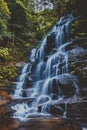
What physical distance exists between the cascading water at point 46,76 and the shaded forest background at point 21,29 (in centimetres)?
70

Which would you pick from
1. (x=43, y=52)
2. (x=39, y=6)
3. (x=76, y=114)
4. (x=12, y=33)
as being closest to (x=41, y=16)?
(x=39, y=6)

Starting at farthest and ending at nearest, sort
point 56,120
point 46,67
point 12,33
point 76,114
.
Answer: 1. point 12,33
2. point 46,67
3. point 76,114
4. point 56,120

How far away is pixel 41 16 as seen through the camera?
24375mm

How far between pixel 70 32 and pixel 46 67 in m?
3.51

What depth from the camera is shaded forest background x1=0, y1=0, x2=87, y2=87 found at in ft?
52.4

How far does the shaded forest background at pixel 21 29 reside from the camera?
1598 centimetres

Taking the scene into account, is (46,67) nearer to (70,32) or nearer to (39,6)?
(70,32)

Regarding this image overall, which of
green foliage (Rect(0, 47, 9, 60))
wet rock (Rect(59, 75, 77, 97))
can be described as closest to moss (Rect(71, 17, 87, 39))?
green foliage (Rect(0, 47, 9, 60))

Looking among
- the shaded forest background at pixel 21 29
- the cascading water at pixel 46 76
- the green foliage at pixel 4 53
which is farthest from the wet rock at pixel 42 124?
the green foliage at pixel 4 53

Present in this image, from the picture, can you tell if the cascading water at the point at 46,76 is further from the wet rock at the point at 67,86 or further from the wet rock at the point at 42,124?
the wet rock at the point at 42,124

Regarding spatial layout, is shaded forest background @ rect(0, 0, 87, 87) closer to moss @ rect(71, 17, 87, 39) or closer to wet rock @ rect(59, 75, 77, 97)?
moss @ rect(71, 17, 87, 39)

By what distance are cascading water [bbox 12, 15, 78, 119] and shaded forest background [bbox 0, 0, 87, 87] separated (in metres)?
0.70

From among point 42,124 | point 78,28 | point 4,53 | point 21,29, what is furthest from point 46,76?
point 21,29

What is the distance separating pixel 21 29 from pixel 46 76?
23.2ft
